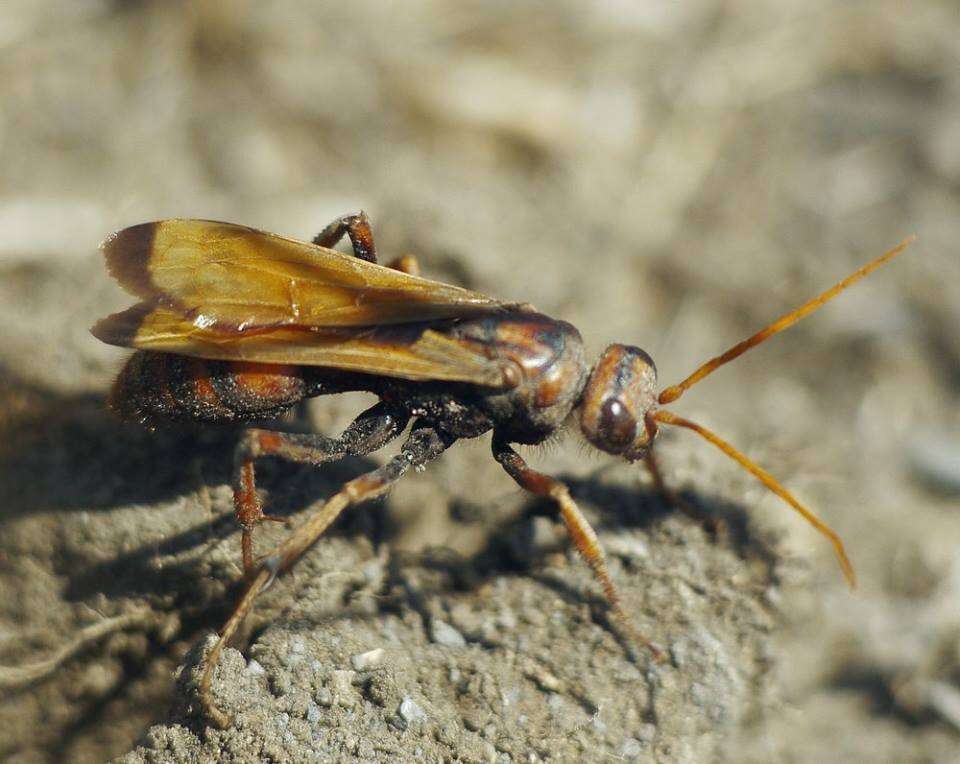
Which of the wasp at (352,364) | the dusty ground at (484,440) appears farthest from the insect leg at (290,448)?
the dusty ground at (484,440)

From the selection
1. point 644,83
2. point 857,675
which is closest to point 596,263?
point 644,83

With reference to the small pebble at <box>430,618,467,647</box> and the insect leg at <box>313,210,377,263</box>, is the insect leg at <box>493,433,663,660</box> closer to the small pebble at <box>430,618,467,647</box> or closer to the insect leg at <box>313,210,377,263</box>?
the small pebble at <box>430,618,467,647</box>

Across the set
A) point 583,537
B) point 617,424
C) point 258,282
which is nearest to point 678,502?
point 617,424

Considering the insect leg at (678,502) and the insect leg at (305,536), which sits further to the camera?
the insect leg at (678,502)

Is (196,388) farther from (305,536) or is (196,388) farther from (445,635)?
(445,635)

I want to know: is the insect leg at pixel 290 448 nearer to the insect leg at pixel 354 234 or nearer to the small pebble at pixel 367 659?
the small pebble at pixel 367 659

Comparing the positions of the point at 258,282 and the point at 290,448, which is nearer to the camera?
the point at 290,448

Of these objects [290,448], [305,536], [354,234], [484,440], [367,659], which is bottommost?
[367,659]
